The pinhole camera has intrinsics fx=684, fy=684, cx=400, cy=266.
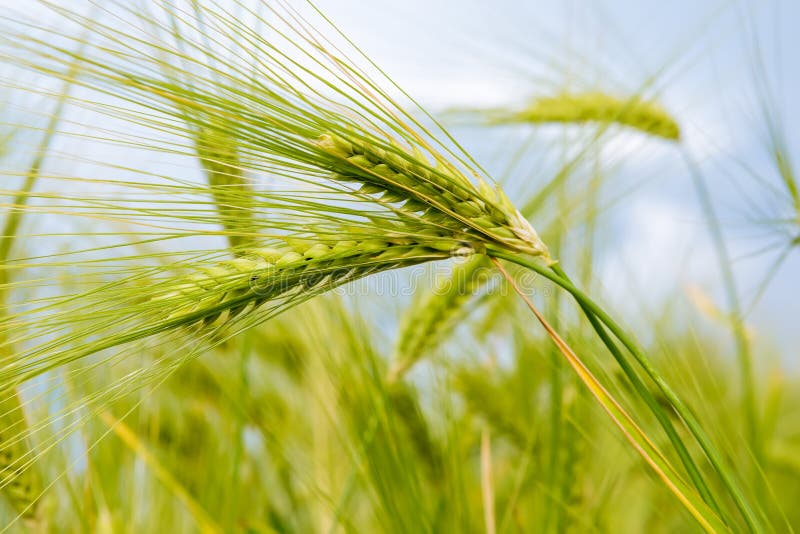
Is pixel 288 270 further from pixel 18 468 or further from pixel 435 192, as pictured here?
pixel 18 468

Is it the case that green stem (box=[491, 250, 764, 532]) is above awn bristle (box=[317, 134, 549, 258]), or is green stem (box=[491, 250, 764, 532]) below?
below

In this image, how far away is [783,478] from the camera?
2213mm

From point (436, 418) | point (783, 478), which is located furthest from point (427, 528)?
point (783, 478)

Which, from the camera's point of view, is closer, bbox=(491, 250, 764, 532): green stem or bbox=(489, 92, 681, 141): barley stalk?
bbox=(491, 250, 764, 532): green stem

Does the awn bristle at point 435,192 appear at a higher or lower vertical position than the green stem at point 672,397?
higher

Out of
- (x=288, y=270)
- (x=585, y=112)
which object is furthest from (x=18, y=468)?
(x=585, y=112)

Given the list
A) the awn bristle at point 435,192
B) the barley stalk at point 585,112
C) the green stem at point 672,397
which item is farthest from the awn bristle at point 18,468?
the barley stalk at point 585,112

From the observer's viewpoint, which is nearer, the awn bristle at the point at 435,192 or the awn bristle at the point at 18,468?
the awn bristle at the point at 435,192

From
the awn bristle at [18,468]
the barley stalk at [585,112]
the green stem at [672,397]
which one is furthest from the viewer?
the barley stalk at [585,112]

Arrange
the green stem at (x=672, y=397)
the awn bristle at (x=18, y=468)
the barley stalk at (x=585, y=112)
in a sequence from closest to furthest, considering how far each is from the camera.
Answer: the green stem at (x=672, y=397) → the awn bristle at (x=18, y=468) → the barley stalk at (x=585, y=112)

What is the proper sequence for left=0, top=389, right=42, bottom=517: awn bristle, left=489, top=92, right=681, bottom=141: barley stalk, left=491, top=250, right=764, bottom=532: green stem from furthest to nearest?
left=489, top=92, right=681, bottom=141: barley stalk < left=0, top=389, right=42, bottom=517: awn bristle < left=491, top=250, right=764, bottom=532: green stem

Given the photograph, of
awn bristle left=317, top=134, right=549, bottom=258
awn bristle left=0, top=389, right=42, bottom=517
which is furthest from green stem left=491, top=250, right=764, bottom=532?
awn bristle left=0, top=389, right=42, bottom=517

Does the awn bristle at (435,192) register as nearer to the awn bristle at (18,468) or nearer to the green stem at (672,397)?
the green stem at (672,397)

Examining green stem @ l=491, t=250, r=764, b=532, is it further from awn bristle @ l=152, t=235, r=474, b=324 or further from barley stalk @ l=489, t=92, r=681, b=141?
barley stalk @ l=489, t=92, r=681, b=141
